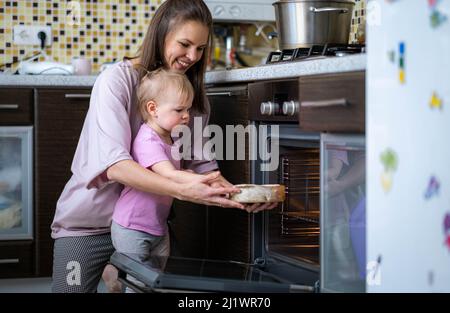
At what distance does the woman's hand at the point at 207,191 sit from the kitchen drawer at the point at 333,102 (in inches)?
11.0

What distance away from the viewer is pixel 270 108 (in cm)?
254

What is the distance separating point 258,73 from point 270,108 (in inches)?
6.9

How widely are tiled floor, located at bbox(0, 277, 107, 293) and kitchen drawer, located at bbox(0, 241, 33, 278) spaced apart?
0.25ft

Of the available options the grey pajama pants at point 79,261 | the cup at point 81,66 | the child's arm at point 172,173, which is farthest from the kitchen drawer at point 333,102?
the cup at point 81,66

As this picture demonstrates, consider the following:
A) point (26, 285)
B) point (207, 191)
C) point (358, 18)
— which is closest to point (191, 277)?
point (207, 191)

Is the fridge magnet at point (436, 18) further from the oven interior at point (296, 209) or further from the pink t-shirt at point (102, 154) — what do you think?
the pink t-shirt at point (102, 154)

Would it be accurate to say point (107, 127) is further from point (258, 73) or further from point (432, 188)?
point (432, 188)

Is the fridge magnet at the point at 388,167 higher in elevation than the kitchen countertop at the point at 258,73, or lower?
lower

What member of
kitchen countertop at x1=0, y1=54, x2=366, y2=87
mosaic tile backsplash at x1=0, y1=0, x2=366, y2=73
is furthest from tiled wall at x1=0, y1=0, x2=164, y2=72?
kitchen countertop at x1=0, y1=54, x2=366, y2=87

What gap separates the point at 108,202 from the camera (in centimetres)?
264

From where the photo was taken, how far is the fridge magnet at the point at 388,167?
5.96 feet

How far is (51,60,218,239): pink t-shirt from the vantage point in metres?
2.46
